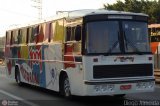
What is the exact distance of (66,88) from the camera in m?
14.9

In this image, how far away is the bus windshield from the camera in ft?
43.8

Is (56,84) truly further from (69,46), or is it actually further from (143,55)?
(143,55)

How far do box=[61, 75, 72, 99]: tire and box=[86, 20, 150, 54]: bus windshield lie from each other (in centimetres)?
197

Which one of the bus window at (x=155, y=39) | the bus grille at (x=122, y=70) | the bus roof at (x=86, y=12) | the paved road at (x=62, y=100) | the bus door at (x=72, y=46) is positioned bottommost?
the paved road at (x=62, y=100)

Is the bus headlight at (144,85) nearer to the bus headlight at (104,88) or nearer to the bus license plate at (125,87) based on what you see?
the bus license plate at (125,87)

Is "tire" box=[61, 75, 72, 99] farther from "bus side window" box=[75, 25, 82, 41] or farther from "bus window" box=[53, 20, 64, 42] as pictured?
"bus side window" box=[75, 25, 82, 41]

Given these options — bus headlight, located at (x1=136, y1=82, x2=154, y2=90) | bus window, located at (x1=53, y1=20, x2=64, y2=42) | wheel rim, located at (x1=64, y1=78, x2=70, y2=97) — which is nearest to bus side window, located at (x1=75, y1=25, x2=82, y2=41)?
bus window, located at (x1=53, y1=20, x2=64, y2=42)

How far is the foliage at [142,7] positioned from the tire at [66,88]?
40221 mm

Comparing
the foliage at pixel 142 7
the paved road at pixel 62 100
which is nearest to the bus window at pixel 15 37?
the paved road at pixel 62 100

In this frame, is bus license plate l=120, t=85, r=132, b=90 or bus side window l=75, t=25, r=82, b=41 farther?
bus side window l=75, t=25, r=82, b=41

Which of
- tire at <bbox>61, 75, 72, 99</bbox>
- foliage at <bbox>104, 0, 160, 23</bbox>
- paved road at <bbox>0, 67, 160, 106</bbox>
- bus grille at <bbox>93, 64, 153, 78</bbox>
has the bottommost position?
paved road at <bbox>0, 67, 160, 106</bbox>

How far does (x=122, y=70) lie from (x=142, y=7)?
153ft

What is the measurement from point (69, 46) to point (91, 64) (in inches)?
70.5

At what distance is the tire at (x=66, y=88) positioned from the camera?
14.8 m
